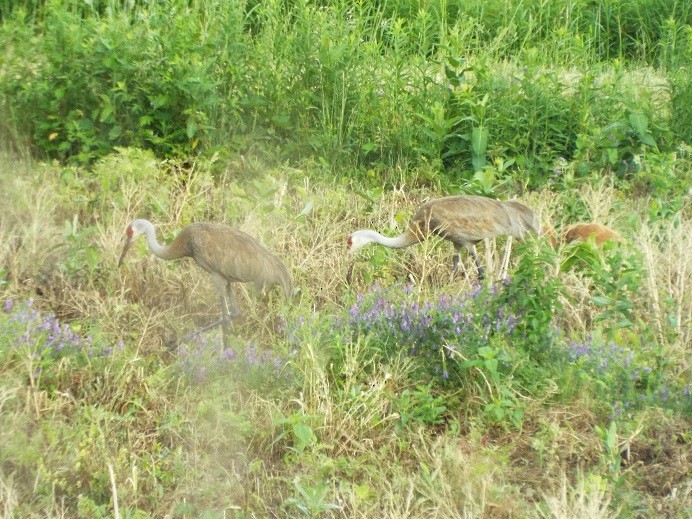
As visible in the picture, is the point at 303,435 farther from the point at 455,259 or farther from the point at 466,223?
the point at 455,259

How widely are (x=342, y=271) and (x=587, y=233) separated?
1.72 metres

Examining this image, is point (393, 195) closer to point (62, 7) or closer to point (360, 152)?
point (360, 152)

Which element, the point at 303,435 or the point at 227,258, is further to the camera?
the point at 227,258

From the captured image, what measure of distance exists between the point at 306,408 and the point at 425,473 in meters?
0.80

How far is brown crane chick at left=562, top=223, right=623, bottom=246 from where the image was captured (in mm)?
7695

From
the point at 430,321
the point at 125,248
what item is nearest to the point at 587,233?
the point at 430,321

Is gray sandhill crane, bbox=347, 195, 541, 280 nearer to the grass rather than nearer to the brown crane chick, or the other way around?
the brown crane chick

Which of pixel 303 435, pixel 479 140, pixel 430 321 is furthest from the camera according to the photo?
pixel 479 140

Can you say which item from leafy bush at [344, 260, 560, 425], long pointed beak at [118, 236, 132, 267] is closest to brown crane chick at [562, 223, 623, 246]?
leafy bush at [344, 260, 560, 425]

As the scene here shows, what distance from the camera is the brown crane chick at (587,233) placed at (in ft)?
25.2

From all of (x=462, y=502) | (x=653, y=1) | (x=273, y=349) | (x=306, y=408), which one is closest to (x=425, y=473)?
(x=462, y=502)

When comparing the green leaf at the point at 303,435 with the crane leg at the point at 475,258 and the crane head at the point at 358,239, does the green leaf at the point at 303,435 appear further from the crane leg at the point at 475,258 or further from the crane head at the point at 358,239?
the crane leg at the point at 475,258

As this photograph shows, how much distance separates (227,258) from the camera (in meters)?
7.18

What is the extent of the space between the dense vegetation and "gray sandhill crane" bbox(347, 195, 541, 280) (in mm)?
193
